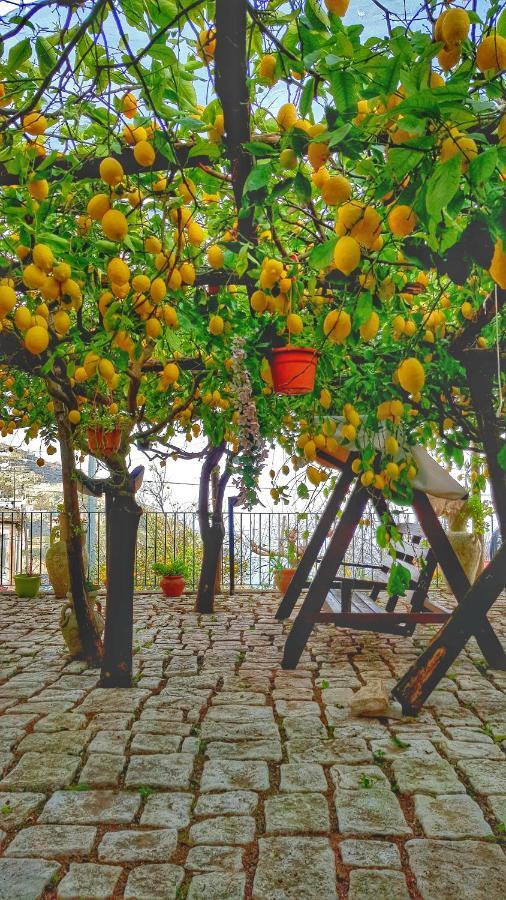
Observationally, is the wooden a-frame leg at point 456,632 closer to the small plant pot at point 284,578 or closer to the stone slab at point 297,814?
the stone slab at point 297,814

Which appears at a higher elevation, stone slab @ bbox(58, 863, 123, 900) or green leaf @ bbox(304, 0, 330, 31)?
green leaf @ bbox(304, 0, 330, 31)

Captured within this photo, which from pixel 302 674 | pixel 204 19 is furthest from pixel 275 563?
pixel 204 19

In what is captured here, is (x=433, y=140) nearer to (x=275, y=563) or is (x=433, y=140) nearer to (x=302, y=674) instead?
(x=302, y=674)

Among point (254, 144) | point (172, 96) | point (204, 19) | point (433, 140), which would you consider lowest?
point (433, 140)

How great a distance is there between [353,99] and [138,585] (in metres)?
8.67

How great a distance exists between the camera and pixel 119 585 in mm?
3781

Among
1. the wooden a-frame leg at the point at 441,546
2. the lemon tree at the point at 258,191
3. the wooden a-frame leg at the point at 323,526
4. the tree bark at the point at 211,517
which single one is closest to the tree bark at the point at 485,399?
the lemon tree at the point at 258,191

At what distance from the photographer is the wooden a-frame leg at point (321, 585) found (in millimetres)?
4102

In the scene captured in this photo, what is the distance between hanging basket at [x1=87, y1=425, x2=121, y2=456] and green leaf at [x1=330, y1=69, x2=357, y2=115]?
266 cm

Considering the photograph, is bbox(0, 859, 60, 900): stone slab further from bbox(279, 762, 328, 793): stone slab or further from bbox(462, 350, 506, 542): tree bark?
bbox(462, 350, 506, 542): tree bark

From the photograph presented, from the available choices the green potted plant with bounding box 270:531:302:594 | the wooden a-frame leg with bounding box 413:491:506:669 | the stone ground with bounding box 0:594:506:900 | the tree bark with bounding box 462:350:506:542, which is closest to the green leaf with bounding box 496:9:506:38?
the stone ground with bounding box 0:594:506:900

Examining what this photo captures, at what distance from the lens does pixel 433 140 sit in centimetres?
97

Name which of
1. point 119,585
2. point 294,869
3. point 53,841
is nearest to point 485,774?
point 294,869

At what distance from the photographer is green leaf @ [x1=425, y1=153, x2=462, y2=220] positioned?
903mm
